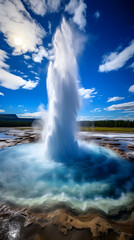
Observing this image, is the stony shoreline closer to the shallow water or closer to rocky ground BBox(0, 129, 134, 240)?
the shallow water

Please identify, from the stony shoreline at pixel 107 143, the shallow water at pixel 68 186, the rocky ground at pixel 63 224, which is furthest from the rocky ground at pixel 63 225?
the stony shoreline at pixel 107 143

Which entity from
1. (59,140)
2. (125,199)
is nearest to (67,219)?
(125,199)

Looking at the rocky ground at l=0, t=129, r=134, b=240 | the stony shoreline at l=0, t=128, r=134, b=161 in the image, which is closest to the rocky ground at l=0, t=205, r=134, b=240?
the rocky ground at l=0, t=129, r=134, b=240

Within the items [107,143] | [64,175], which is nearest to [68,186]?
[64,175]

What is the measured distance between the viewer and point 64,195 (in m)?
4.81

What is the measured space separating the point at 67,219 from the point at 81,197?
5.30 ft

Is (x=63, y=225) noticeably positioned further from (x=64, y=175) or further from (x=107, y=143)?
→ (x=107, y=143)

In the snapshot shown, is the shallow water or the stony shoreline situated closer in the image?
the shallow water

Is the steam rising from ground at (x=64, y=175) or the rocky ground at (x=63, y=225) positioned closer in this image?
the rocky ground at (x=63, y=225)

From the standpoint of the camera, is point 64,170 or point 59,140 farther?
point 59,140

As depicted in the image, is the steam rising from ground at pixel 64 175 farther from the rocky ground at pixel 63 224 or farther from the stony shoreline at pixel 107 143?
the stony shoreline at pixel 107 143

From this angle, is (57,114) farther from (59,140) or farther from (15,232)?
(15,232)

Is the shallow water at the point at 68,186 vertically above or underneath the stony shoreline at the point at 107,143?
underneath

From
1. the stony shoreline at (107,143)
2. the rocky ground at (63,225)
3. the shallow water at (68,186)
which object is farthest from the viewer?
the stony shoreline at (107,143)
